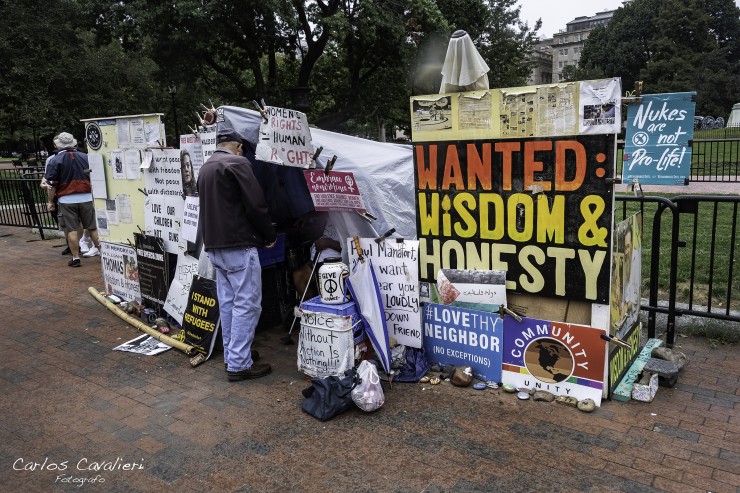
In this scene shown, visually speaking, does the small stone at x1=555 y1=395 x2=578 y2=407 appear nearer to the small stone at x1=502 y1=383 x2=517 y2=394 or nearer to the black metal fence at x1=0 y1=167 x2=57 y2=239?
the small stone at x1=502 y1=383 x2=517 y2=394

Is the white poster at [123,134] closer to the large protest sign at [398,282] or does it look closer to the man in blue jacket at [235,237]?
the man in blue jacket at [235,237]

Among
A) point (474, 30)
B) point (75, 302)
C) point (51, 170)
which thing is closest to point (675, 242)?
point (75, 302)

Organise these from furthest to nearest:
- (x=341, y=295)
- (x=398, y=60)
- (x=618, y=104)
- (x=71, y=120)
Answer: (x=398, y=60) < (x=71, y=120) < (x=341, y=295) < (x=618, y=104)

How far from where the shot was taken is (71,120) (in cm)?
2011

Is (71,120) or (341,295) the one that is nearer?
(341,295)

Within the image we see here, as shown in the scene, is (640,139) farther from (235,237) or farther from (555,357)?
(235,237)

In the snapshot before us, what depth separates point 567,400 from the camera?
414 centimetres

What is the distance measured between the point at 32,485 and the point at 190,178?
328 centimetres

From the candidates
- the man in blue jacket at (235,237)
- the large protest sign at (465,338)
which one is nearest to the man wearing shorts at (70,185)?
the man in blue jacket at (235,237)

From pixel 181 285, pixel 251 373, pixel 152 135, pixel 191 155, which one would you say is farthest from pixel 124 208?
pixel 251 373

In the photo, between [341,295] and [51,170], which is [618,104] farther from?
[51,170]

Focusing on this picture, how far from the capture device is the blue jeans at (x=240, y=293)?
4727 millimetres

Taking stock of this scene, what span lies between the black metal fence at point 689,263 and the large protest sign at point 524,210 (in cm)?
117

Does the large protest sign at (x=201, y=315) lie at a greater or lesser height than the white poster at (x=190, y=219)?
lesser
